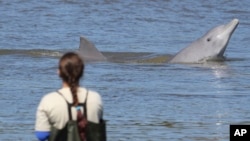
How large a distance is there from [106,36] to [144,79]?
6.93 meters

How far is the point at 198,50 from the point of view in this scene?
21.3 metres

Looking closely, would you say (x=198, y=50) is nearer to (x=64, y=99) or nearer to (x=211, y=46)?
(x=211, y=46)

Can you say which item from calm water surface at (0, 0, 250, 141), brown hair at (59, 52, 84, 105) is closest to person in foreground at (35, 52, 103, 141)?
brown hair at (59, 52, 84, 105)

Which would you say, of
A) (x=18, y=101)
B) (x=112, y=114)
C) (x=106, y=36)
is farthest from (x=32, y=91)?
(x=106, y=36)

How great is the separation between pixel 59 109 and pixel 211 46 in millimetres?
13037

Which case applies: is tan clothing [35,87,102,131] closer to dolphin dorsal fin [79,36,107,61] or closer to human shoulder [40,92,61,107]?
human shoulder [40,92,61,107]

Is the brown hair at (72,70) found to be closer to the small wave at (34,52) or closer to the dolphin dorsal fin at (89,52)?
the dolphin dorsal fin at (89,52)

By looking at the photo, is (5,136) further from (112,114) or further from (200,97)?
(200,97)

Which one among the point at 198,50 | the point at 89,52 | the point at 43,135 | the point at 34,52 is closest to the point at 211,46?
the point at 198,50

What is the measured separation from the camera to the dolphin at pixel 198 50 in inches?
818

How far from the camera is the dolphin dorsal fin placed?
2069cm

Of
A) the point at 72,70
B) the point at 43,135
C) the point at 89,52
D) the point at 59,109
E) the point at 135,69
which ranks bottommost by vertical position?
the point at 43,135

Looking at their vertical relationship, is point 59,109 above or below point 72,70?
below

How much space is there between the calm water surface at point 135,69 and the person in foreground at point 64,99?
3.81m
